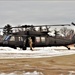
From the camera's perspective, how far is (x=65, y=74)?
11258mm

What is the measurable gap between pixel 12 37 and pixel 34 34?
2677mm

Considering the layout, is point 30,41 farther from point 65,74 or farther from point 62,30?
point 62,30

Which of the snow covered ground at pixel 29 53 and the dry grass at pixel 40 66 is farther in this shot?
the snow covered ground at pixel 29 53

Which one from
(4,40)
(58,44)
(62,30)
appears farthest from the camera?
(62,30)

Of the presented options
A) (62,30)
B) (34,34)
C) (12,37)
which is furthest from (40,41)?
(62,30)

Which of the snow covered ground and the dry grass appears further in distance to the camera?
the snow covered ground

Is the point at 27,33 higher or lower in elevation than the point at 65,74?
higher

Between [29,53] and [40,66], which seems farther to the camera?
[29,53]

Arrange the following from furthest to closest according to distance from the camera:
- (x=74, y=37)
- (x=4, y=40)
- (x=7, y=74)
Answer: (x=74, y=37), (x=4, y=40), (x=7, y=74)

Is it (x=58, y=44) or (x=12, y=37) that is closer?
(x=12, y=37)

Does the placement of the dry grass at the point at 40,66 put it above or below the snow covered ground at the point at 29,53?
below

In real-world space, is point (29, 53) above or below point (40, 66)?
above

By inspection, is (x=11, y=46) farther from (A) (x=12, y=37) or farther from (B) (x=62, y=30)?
(B) (x=62, y=30)

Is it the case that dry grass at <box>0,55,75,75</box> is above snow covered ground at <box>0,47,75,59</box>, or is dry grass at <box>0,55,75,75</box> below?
below
